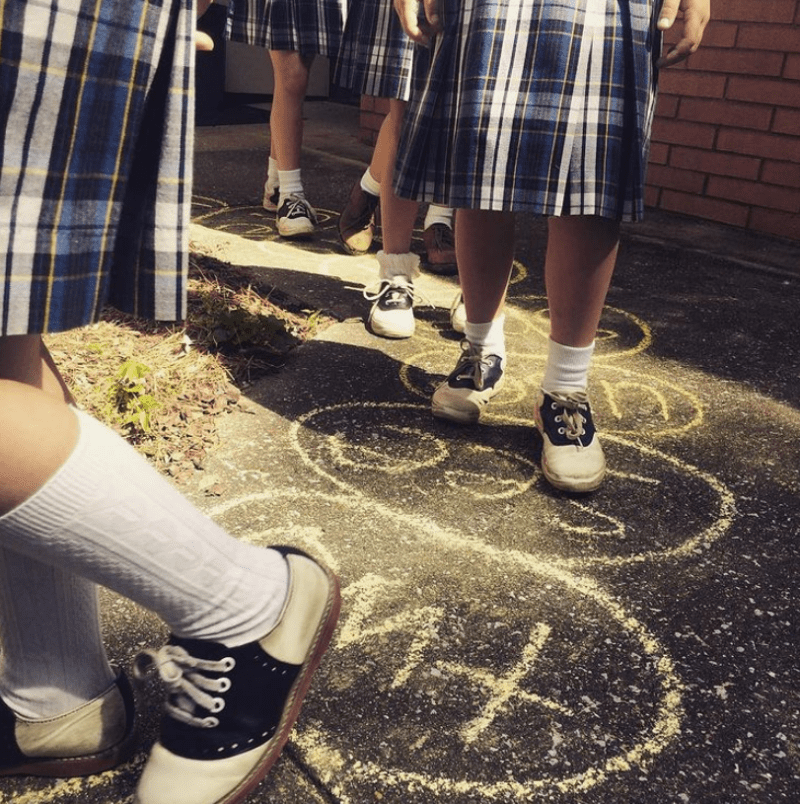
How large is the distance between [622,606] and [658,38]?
1.05 metres

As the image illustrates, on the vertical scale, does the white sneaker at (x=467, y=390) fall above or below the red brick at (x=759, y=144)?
below

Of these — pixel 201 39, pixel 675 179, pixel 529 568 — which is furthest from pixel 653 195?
pixel 201 39

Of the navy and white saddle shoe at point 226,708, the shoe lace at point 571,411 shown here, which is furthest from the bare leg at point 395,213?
the navy and white saddle shoe at point 226,708

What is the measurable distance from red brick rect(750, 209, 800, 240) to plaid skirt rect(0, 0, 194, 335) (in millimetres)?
→ 3342

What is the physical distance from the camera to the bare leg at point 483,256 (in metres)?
1.89


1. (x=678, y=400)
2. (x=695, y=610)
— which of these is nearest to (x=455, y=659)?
(x=695, y=610)

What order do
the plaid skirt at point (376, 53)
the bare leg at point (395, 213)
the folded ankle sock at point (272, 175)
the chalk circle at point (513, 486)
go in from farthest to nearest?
the folded ankle sock at point (272, 175)
the plaid skirt at point (376, 53)
the bare leg at point (395, 213)
the chalk circle at point (513, 486)

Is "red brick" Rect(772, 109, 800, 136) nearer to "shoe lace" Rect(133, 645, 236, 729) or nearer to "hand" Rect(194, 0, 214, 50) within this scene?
"hand" Rect(194, 0, 214, 50)

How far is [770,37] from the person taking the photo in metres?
3.61

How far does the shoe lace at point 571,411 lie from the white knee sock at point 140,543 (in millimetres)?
934

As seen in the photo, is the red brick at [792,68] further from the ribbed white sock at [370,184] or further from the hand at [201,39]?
the hand at [201,39]

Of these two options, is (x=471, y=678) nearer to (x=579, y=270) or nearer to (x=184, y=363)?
(x=579, y=270)

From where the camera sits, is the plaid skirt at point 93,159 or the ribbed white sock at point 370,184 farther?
the ribbed white sock at point 370,184

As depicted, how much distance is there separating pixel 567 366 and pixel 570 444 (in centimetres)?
17
